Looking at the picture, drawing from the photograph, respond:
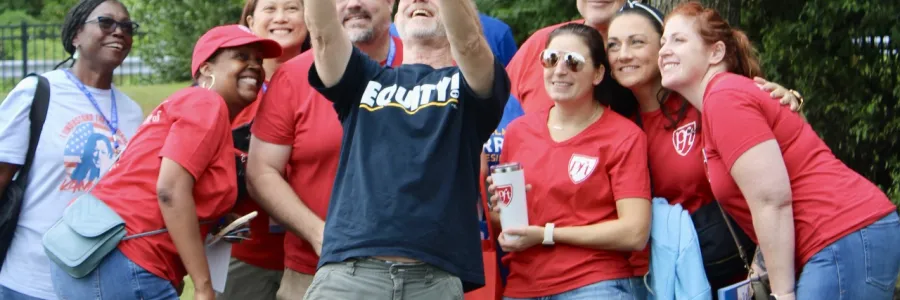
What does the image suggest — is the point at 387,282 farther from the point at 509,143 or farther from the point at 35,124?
the point at 35,124

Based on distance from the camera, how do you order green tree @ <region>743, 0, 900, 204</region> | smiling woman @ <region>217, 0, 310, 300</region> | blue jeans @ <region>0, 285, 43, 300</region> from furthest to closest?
green tree @ <region>743, 0, 900, 204</region> < blue jeans @ <region>0, 285, 43, 300</region> < smiling woman @ <region>217, 0, 310, 300</region>

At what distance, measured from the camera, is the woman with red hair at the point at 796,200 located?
3.94 metres

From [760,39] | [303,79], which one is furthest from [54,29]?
[303,79]

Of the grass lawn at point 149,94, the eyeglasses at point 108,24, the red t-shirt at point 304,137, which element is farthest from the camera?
the grass lawn at point 149,94

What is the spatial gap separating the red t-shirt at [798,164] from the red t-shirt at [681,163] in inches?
9.4

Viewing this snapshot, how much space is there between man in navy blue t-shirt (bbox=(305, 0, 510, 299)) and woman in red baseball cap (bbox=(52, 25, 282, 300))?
0.59m

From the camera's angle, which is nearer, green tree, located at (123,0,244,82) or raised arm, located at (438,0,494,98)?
raised arm, located at (438,0,494,98)

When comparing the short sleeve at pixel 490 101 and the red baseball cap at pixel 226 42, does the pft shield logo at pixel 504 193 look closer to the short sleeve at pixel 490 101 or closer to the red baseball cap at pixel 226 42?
the short sleeve at pixel 490 101

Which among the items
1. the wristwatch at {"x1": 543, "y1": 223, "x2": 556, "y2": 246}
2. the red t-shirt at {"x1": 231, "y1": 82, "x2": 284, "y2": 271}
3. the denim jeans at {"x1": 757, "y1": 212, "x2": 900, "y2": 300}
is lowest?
the red t-shirt at {"x1": 231, "y1": 82, "x2": 284, "y2": 271}

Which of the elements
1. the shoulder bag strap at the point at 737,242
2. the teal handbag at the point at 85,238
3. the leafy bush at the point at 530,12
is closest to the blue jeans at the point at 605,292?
the shoulder bag strap at the point at 737,242

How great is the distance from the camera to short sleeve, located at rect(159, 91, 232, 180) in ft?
13.6

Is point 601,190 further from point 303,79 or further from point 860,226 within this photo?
point 303,79

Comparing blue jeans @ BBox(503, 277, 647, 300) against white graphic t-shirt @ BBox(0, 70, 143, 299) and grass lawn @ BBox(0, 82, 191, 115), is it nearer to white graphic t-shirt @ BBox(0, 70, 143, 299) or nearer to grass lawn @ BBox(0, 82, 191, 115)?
white graphic t-shirt @ BBox(0, 70, 143, 299)

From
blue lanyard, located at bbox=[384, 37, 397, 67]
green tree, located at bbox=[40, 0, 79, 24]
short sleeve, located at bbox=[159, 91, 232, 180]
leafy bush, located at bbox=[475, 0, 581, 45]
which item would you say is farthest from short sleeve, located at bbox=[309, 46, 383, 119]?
green tree, located at bbox=[40, 0, 79, 24]
